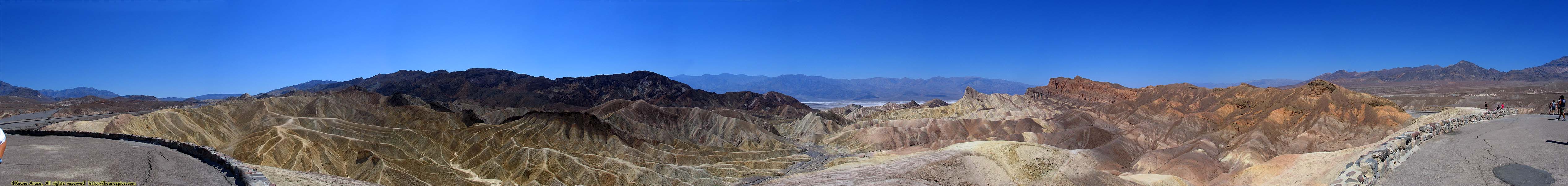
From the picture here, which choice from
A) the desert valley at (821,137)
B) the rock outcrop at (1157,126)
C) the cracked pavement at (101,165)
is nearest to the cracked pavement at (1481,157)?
the desert valley at (821,137)

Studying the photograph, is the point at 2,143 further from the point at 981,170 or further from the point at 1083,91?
the point at 1083,91

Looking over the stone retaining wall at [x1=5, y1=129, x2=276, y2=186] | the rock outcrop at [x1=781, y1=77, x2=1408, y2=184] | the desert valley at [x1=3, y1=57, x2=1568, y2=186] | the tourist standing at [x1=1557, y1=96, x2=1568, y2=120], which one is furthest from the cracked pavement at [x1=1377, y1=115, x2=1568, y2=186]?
the stone retaining wall at [x1=5, y1=129, x2=276, y2=186]

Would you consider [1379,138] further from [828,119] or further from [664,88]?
[664,88]

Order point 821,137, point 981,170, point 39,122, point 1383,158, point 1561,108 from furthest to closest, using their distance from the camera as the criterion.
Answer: point 821,137, point 39,122, point 981,170, point 1561,108, point 1383,158

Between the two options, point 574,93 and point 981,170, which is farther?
point 574,93

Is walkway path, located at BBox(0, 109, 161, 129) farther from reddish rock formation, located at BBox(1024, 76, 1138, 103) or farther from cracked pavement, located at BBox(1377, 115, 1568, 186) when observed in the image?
reddish rock formation, located at BBox(1024, 76, 1138, 103)

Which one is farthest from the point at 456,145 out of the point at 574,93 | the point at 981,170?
the point at 574,93

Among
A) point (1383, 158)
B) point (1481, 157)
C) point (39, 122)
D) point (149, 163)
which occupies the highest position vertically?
point (39, 122)

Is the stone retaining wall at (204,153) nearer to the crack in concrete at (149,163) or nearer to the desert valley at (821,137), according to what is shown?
the crack in concrete at (149,163)
